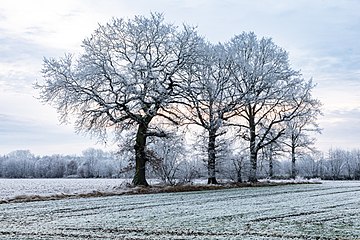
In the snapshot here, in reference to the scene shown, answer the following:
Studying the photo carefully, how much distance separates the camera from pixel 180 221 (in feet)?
56.2

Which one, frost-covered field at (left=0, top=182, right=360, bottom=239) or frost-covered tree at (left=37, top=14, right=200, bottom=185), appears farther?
frost-covered tree at (left=37, top=14, right=200, bottom=185)

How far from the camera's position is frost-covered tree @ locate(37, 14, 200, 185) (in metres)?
34.6

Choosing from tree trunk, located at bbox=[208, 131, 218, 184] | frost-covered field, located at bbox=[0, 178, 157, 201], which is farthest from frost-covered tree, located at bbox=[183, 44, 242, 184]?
frost-covered field, located at bbox=[0, 178, 157, 201]

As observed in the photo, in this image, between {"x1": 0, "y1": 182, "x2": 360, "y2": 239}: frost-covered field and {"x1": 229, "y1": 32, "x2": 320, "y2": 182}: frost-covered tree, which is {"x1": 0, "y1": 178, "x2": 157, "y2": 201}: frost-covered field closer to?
{"x1": 0, "y1": 182, "x2": 360, "y2": 239}: frost-covered field

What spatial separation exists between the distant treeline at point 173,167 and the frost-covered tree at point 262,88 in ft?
9.92

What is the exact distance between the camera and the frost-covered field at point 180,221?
14.1m

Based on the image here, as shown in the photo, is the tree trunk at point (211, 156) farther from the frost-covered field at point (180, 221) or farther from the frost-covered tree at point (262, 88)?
the frost-covered field at point (180, 221)

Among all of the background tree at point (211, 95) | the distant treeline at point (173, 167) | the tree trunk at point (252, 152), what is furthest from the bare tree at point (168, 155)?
the tree trunk at point (252, 152)

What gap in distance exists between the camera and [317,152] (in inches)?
2419

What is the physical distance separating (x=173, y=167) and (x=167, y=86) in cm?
672

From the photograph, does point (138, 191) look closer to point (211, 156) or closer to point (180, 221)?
point (211, 156)

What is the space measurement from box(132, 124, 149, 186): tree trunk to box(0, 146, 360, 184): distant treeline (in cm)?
72

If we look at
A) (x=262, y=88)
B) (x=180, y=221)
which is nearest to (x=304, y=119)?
(x=262, y=88)

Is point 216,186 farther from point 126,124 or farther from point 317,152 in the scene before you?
point 317,152
